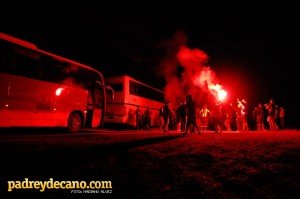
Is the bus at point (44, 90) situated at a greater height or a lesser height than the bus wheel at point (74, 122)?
greater

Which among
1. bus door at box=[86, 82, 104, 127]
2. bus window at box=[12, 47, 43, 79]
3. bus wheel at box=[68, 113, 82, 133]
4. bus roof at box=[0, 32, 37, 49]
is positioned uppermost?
bus roof at box=[0, 32, 37, 49]

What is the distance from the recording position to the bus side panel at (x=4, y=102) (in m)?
10.5

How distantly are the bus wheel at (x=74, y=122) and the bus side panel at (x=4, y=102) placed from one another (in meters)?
3.54

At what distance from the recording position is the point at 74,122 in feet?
46.6

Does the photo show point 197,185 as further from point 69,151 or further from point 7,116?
point 7,116

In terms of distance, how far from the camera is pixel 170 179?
6477mm

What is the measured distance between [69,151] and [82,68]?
27.1 feet

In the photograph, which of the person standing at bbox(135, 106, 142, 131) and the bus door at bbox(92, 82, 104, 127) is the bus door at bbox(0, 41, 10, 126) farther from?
the person standing at bbox(135, 106, 142, 131)

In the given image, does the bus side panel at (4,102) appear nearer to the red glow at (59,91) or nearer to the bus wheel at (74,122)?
the red glow at (59,91)

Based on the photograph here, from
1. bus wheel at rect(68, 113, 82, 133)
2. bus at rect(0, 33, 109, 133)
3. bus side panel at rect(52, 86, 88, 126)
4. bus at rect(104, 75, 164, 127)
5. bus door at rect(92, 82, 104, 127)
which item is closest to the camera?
bus at rect(0, 33, 109, 133)

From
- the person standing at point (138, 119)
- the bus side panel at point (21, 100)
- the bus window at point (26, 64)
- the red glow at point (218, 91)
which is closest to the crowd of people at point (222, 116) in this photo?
the person standing at point (138, 119)

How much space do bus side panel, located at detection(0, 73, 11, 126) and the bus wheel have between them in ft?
11.6

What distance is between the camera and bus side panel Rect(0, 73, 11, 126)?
1046 centimetres

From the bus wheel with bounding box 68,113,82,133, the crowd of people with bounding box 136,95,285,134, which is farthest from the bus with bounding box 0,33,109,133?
the crowd of people with bounding box 136,95,285,134
